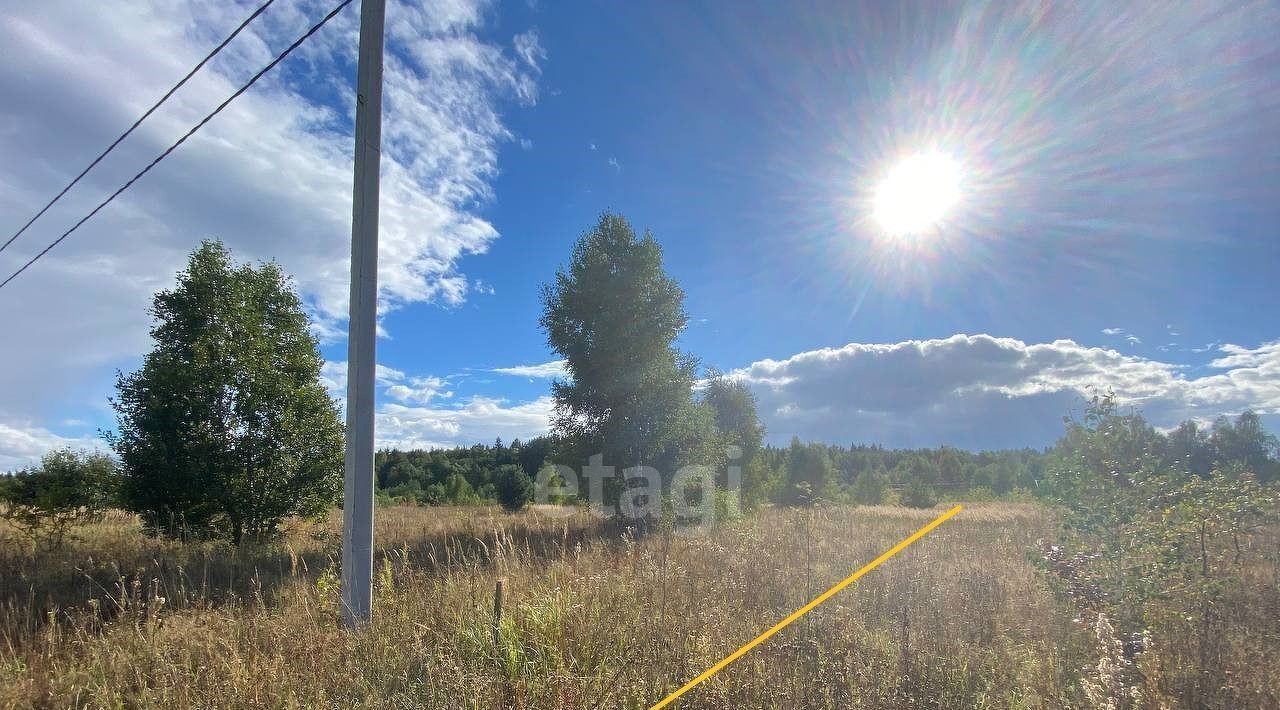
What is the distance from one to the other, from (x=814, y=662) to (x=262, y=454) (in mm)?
12032

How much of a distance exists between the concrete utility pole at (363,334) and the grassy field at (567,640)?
0.48 meters

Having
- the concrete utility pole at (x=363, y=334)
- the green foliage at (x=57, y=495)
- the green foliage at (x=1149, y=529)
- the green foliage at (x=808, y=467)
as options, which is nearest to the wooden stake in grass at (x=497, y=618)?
the concrete utility pole at (x=363, y=334)

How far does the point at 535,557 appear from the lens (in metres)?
7.74

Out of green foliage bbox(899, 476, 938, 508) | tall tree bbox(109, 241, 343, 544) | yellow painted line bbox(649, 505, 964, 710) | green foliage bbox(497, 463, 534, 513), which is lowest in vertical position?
green foliage bbox(899, 476, 938, 508)

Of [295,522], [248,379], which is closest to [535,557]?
[248,379]

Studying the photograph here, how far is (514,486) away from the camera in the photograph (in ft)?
122

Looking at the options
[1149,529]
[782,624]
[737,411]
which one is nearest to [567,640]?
[782,624]

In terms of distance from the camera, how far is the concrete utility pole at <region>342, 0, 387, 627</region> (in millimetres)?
4906

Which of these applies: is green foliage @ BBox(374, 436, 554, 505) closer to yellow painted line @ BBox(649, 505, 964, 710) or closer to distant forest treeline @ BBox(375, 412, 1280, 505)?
distant forest treeline @ BBox(375, 412, 1280, 505)

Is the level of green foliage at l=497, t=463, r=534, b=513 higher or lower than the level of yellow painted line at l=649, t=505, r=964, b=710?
lower

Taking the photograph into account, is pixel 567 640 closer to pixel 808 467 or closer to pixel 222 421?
pixel 222 421

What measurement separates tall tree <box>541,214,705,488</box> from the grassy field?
8.64 m

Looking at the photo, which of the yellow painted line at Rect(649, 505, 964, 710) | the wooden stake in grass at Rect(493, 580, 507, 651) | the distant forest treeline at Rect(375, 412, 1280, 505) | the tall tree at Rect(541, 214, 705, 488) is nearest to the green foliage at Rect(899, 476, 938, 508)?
the distant forest treeline at Rect(375, 412, 1280, 505)

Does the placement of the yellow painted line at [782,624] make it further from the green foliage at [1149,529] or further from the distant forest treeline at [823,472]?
the distant forest treeline at [823,472]
